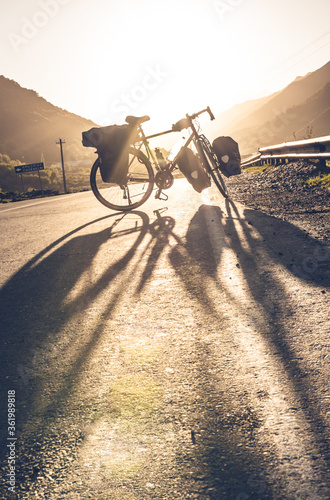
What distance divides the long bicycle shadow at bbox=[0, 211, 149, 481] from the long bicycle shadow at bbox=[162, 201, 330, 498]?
1.90 ft

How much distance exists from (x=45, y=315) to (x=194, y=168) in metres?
4.79

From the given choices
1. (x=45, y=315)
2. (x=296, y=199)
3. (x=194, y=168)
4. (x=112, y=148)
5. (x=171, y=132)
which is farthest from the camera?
(x=171, y=132)

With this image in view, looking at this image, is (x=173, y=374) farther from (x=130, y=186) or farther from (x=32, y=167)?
(x=32, y=167)

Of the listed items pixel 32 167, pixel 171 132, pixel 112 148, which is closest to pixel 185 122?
pixel 171 132

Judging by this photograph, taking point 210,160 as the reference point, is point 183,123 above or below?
above

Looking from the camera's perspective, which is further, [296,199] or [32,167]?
[32,167]

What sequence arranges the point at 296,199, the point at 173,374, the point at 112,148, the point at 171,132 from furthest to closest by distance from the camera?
the point at 171,132
the point at 112,148
the point at 296,199
the point at 173,374

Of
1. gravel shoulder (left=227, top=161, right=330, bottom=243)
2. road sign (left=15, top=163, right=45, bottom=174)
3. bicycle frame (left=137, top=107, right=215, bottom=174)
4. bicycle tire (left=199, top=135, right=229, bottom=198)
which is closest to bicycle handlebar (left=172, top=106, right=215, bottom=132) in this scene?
bicycle frame (left=137, top=107, right=215, bottom=174)

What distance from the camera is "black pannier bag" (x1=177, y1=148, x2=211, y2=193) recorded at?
7.42 m

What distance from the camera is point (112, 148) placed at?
7242 mm

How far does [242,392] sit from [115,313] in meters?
1.34

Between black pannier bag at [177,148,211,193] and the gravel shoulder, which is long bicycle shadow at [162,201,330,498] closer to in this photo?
the gravel shoulder

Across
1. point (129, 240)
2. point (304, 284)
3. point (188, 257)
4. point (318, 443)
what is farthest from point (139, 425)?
point (129, 240)

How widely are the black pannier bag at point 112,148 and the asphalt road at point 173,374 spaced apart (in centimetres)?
309
